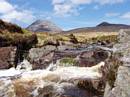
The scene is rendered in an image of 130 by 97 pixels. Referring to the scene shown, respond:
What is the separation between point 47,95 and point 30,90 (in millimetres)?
713

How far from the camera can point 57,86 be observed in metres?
13.8

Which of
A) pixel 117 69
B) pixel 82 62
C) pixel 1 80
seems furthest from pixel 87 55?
pixel 117 69

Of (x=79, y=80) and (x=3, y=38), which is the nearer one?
(x=79, y=80)

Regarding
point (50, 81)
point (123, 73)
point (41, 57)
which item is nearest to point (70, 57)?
point (41, 57)

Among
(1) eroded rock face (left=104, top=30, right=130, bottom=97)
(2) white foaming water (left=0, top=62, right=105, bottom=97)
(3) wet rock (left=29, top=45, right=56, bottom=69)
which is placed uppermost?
(1) eroded rock face (left=104, top=30, right=130, bottom=97)

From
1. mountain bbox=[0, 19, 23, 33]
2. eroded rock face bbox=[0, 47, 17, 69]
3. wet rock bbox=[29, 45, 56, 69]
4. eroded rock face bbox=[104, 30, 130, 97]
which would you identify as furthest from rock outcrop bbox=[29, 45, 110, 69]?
mountain bbox=[0, 19, 23, 33]

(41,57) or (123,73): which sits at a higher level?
(123,73)

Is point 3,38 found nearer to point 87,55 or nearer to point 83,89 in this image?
point 87,55

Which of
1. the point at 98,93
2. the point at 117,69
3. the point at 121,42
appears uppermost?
the point at 121,42

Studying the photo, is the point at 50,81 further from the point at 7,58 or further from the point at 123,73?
the point at 7,58

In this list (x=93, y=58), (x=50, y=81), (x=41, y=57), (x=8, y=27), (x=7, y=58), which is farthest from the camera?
(x=8, y=27)

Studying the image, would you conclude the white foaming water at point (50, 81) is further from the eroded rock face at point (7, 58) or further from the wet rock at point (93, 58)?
the eroded rock face at point (7, 58)

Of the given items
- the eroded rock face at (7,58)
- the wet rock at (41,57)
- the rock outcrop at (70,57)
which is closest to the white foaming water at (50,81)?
the rock outcrop at (70,57)

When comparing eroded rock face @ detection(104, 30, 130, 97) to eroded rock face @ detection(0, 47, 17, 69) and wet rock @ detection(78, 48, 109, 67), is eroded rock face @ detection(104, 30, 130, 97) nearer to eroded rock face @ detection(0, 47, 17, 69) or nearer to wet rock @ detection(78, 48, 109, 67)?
wet rock @ detection(78, 48, 109, 67)
